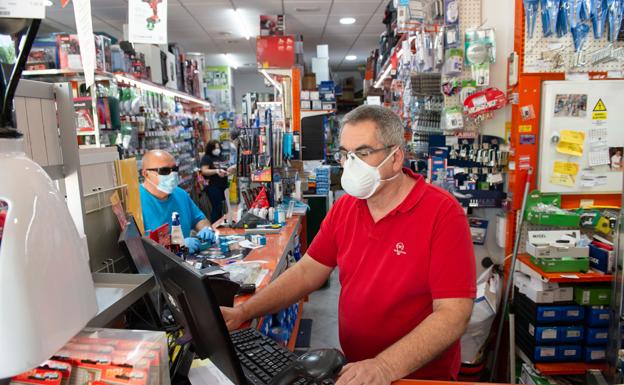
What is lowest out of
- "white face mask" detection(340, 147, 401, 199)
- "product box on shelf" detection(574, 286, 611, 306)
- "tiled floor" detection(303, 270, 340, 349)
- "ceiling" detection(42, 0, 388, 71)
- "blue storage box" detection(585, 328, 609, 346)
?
"tiled floor" detection(303, 270, 340, 349)

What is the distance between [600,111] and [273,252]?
8.24 ft

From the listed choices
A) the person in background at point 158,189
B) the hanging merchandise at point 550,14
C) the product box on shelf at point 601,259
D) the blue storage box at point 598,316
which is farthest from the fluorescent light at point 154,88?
the blue storage box at point 598,316

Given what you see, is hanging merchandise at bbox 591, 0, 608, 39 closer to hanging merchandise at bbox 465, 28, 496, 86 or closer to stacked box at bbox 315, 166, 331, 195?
hanging merchandise at bbox 465, 28, 496, 86

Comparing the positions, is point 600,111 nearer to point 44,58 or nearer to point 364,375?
point 364,375

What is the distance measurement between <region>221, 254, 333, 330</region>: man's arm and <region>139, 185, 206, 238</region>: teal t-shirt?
1.76 metres

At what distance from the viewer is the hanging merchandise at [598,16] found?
114 inches

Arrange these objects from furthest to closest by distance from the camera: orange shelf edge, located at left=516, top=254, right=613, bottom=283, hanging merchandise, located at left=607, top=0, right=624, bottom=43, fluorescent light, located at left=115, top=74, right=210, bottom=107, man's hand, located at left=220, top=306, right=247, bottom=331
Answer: fluorescent light, located at left=115, top=74, right=210, bottom=107
hanging merchandise, located at left=607, top=0, right=624, bottom=43
orange shelf edge, located at left=516, top=254, right=613, bottom=283
man's hand, located at left=220, top=306, right=247, bottom=331

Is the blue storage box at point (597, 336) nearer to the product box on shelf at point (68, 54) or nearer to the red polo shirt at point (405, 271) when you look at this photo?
the red polo shirt at point (405, 271)

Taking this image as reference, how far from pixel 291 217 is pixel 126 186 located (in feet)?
8.65

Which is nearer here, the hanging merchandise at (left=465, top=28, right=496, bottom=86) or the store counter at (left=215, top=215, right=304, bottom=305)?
the store counter at (left=215, top=215, right=304, bottom=305)

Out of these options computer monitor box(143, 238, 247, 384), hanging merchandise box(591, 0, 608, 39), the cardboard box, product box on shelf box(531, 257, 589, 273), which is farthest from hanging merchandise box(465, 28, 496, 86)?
computer monitor box(143, 238, 247, 384)

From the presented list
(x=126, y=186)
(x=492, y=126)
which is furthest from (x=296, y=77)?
(x=126, y=186)

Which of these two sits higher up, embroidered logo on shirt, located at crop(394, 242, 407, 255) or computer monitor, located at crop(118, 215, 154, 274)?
computer monitor, located at crop(118, 215, 154, 274)

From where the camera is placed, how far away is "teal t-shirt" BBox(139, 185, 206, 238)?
3418 mm
